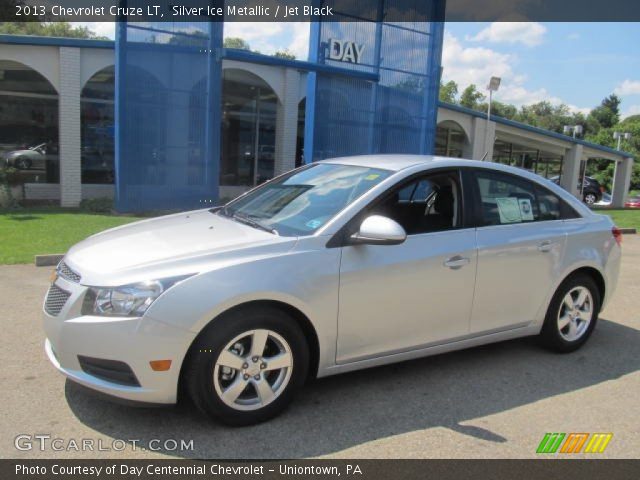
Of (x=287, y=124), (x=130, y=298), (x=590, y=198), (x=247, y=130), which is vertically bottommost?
(x=590, y=198)

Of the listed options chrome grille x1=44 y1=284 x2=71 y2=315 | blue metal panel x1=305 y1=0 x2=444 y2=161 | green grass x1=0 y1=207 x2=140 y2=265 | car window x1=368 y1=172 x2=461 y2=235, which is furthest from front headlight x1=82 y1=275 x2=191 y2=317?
blue metal panel x1=305 y1=0 x2=444 y2=161

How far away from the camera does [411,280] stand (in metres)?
3.83

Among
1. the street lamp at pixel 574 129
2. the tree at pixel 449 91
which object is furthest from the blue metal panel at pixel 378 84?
the tree at pixel 449 91

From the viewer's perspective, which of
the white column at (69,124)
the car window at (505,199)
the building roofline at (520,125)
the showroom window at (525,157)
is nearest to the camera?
the car window at (505,199)

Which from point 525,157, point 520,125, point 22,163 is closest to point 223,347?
point 22,163

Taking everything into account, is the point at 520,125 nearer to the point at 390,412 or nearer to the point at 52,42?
the point at 52,42

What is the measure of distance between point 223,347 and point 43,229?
8.05 meters

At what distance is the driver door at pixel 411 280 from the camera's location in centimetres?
364

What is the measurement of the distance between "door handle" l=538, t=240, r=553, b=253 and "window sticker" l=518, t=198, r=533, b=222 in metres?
0.22

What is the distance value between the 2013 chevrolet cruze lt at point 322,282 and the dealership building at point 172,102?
842 cm

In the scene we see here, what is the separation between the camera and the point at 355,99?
1352cm

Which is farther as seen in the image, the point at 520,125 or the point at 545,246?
the point at 520,125

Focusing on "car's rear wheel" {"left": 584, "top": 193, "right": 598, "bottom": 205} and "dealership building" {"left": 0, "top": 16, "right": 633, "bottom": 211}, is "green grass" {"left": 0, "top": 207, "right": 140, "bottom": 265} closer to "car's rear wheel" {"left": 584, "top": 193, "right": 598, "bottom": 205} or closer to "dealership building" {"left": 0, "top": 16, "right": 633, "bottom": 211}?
"dealership building" {"left": 0, "top": 16, "right": 633, "bottom": 211}

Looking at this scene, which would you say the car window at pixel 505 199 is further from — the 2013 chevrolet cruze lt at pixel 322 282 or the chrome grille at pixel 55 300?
the chrome grille at pixel 55 300
